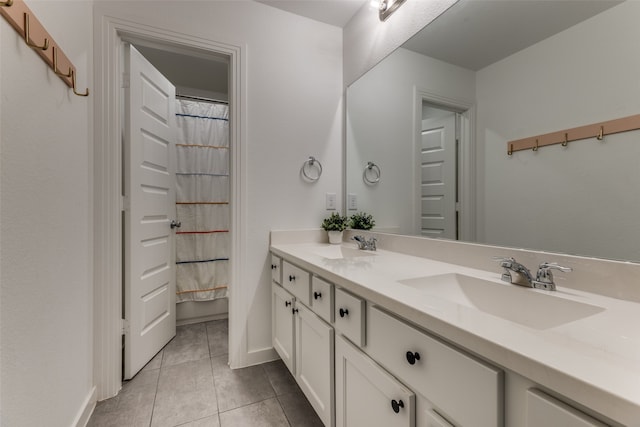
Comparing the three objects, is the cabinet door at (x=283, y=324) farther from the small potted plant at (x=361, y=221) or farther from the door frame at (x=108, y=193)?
the door frame at (x=108, y=193)

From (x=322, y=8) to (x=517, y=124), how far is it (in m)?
1.52

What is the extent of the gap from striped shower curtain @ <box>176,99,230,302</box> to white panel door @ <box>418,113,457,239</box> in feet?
6.06

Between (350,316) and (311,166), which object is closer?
(350,316)

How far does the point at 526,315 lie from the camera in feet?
2.51

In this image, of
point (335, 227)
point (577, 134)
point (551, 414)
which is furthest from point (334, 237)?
point (551, 414)

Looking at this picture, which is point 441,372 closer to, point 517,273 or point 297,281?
point 517,273

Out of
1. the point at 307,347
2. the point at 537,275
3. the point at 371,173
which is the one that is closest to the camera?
the point at 537,275

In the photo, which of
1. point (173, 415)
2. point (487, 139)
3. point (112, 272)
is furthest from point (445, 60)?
point (173, 415)

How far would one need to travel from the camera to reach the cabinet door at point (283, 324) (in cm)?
145

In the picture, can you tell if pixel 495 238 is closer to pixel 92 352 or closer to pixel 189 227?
pixel 92 352

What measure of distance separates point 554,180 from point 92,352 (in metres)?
2.17

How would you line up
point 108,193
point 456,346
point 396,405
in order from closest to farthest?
point 456,346
point 396,405
point 108,193

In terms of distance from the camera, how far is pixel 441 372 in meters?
0.58

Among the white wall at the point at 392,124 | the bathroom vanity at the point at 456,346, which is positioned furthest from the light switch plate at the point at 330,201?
the bathroom vanity at the point at 456,346
